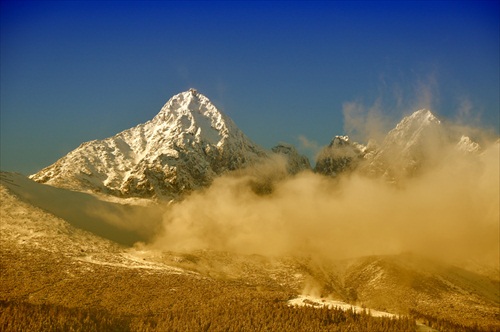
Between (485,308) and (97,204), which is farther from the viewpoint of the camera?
(97,204)

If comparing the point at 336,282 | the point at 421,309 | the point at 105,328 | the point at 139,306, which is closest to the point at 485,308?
the point at 421,309

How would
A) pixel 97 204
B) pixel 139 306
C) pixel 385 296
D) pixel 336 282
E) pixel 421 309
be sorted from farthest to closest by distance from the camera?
pixel 97 204 < pixel 336 282 < pixel 385 296 < pixel 421 309 < pixel 139 306

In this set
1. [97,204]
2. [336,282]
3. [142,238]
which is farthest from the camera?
[97,204]

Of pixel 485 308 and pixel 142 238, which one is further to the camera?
pixel 142 238

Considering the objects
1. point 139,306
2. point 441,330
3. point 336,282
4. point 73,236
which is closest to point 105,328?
point 139,306

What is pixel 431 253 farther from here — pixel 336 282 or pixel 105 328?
pixel 105 328

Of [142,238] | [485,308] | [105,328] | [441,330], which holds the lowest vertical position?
[105,328]

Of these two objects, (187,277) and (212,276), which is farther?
(212,276)

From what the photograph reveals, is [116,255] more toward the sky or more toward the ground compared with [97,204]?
more toward the ground

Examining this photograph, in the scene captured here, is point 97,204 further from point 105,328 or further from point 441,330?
point 441,330
